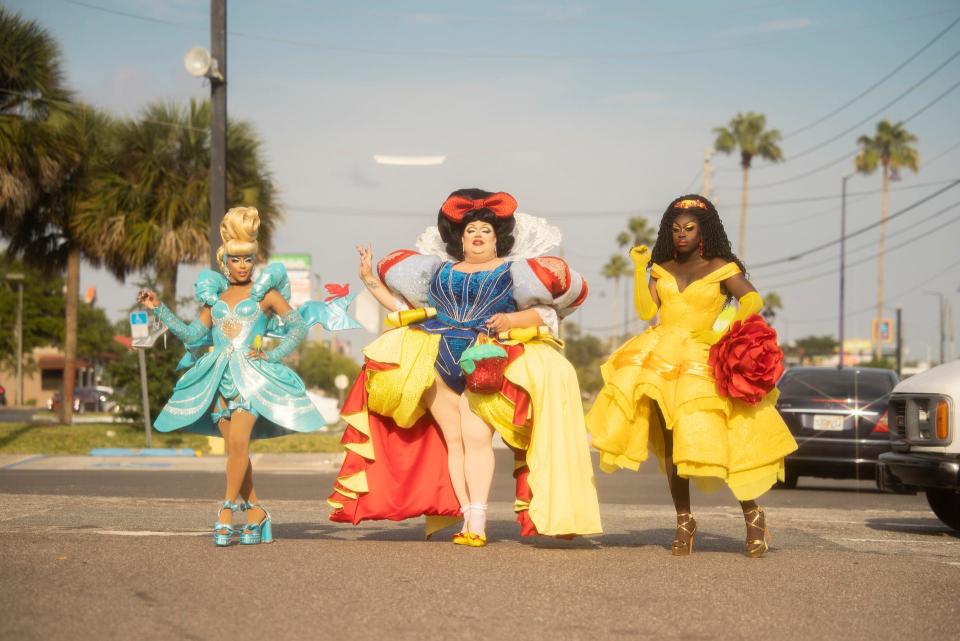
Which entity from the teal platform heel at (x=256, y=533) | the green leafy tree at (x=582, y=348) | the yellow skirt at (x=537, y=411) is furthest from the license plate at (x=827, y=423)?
the green leafy tree at (x=582, y=348)

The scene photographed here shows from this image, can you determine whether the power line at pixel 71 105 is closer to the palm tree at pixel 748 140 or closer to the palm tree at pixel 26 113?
the palm tree at pixel 26 113

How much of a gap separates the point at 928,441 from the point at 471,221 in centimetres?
406

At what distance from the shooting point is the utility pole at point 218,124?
734 inches

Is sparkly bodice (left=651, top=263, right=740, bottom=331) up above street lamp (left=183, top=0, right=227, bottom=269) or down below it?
below

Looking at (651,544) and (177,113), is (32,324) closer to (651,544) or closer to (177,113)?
(177,113)

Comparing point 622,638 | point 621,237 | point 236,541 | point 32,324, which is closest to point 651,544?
point 236,541

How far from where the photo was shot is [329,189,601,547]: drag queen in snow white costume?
271 inches

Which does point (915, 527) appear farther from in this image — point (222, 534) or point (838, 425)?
point (222, 534)

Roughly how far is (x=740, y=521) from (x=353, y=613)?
5.55 m

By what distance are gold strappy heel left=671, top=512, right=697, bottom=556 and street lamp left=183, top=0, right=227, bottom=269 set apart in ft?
40.7

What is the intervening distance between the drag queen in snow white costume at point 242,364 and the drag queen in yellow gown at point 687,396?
1.73 m

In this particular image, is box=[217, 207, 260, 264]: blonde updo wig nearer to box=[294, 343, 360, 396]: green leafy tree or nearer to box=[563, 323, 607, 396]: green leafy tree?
box=[294, 343, 360, 396]: green leafy tree

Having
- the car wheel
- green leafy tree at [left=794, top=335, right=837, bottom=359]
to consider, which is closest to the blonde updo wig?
the car wheel

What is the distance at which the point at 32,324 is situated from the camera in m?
72.5
